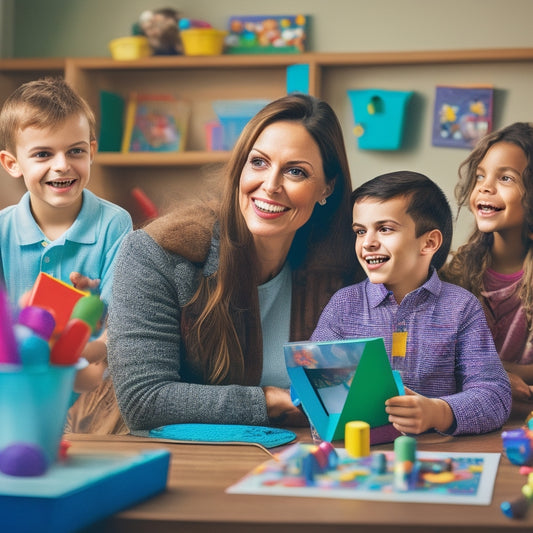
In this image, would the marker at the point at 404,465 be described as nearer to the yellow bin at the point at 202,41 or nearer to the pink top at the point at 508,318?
the pink top at the point at 508,318

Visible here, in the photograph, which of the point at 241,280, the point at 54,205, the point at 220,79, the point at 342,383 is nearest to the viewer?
the point at 342,383

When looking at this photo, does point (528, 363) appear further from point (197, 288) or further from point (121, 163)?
point (121, 163)

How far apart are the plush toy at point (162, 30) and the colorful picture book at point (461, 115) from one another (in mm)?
1135

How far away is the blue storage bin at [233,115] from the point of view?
361 centimetres

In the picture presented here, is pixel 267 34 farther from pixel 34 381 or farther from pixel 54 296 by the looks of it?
pixel 34 381

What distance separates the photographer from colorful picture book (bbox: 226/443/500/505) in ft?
2.39

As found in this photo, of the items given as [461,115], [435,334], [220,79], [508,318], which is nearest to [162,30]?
[220,79]

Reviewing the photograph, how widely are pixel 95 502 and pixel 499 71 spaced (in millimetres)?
3157

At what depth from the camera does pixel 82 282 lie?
140 cm

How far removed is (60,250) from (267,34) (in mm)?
2328

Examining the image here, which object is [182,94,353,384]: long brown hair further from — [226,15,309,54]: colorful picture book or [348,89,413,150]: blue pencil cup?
[226,15,309,54]: colorful picture book

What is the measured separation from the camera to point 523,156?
56.7 inches

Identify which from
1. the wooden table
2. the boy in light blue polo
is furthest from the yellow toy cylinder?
the boy in light blue polo

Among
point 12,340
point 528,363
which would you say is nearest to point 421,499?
point 12,340
